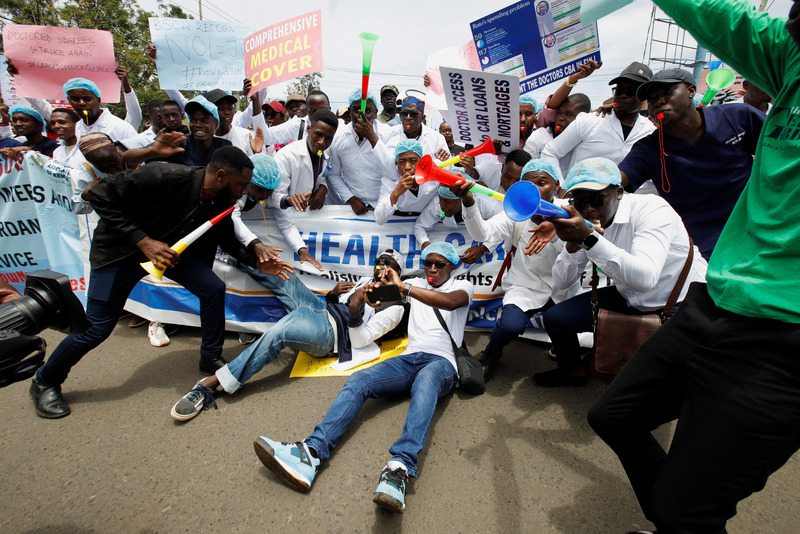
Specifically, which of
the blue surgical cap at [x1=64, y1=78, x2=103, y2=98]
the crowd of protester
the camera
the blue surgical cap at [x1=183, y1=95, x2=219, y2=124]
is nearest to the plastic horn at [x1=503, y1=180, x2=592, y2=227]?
the crowd of protester

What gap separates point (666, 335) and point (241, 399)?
2727 mm

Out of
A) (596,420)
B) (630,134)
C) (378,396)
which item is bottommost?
(378,396)

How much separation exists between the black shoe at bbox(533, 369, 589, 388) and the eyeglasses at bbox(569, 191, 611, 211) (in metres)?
1.47

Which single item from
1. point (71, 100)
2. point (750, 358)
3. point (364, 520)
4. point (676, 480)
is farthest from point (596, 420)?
point (71, 100)

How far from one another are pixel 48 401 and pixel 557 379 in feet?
12.2

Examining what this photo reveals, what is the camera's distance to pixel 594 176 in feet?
7.43

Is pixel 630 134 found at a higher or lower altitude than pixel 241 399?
higher

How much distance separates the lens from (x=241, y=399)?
9.93ft

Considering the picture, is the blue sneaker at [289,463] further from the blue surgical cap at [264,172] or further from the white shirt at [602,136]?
the white shirt at [602,136]

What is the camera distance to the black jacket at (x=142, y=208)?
2.86m

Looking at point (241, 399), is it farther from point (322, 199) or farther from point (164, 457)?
point (322, 199)

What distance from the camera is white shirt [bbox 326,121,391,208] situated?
4453mm

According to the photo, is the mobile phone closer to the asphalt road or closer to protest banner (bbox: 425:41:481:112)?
the asphalt road

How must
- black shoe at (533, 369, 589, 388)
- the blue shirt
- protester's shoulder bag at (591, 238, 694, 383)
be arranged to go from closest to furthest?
protester's shoulder bag at (591, 238, 694, 383)
the blue shirt
black shoe at (533, 369, 589, 388)
